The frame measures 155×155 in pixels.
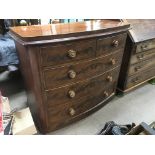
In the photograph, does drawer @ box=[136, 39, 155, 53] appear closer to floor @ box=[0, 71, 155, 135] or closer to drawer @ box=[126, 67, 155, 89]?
drawer @ box=[126, 67, 155, 89]

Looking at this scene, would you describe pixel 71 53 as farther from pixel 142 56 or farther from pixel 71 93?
pixel 142 56

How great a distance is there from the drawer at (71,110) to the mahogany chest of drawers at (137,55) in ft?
1.37

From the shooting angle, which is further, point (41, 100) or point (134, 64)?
point (134, 64)

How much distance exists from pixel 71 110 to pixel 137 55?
3.41 ft

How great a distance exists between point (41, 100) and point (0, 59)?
3.19 feet

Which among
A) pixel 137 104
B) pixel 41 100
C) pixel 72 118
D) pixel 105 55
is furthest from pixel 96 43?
pixel 137 104

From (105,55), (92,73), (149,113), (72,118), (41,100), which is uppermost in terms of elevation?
(105,55)

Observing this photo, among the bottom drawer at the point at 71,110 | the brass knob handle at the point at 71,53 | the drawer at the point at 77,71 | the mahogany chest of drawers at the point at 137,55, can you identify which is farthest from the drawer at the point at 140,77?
the brass knob handle at the point at 71,53

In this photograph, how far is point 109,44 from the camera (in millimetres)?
1494

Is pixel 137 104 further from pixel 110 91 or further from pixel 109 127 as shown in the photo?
pixel 109 127

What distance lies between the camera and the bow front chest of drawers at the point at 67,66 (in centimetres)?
115

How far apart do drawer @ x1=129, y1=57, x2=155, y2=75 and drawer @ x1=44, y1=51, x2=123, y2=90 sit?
1.47 ft

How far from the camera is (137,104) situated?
6.61ft
